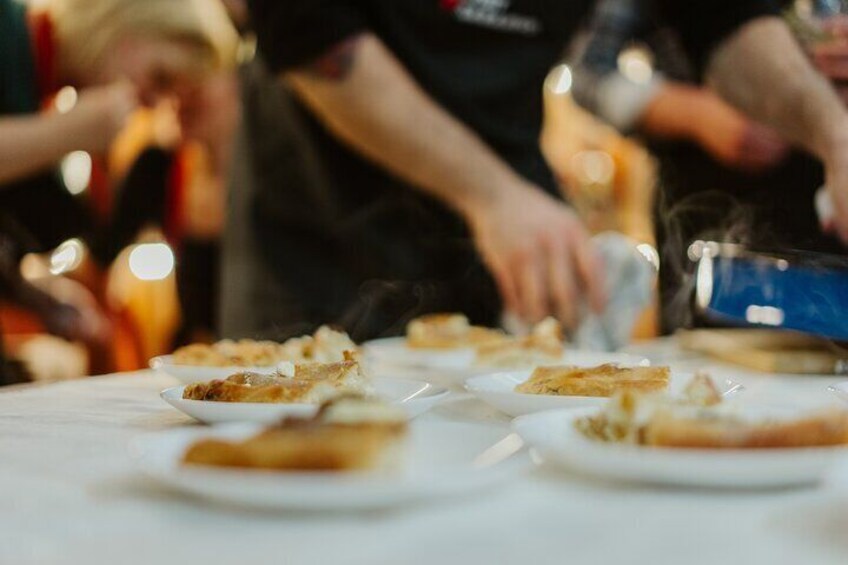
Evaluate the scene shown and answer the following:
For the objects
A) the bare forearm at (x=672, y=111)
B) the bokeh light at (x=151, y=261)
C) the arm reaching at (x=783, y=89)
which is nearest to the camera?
the arm reaching at (x=783, y=89)

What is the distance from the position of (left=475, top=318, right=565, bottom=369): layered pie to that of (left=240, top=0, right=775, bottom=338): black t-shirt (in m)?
0.68

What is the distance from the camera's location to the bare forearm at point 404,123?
1.57 meters

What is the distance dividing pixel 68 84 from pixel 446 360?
1.40 metres

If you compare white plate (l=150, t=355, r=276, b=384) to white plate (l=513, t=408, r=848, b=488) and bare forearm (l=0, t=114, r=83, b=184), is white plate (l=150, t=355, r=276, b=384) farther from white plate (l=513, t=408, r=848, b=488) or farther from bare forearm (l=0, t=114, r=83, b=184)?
bare forearm (l=0, t=114, r=83, b=184)

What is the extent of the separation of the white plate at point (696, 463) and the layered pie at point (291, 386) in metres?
0.21

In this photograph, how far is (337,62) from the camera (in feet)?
5.26

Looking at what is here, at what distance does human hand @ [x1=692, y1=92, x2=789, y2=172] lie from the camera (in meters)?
2.57

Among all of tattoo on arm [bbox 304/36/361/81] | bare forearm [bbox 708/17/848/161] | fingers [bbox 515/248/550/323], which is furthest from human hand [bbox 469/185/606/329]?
bare forearm [bbox 708/17/848/161]

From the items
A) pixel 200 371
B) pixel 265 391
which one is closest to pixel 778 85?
pixel 200 371

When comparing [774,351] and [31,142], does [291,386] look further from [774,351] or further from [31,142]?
[31,142]

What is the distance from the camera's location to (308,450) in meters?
0.51

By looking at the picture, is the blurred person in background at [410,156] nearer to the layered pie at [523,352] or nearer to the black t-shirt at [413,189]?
the black t-shirt at [413,189]

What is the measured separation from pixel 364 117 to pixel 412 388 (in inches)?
32.2

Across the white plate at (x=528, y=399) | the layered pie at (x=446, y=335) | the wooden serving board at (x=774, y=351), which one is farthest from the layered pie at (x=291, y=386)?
the wooden serving board at (x=774, y=351)
